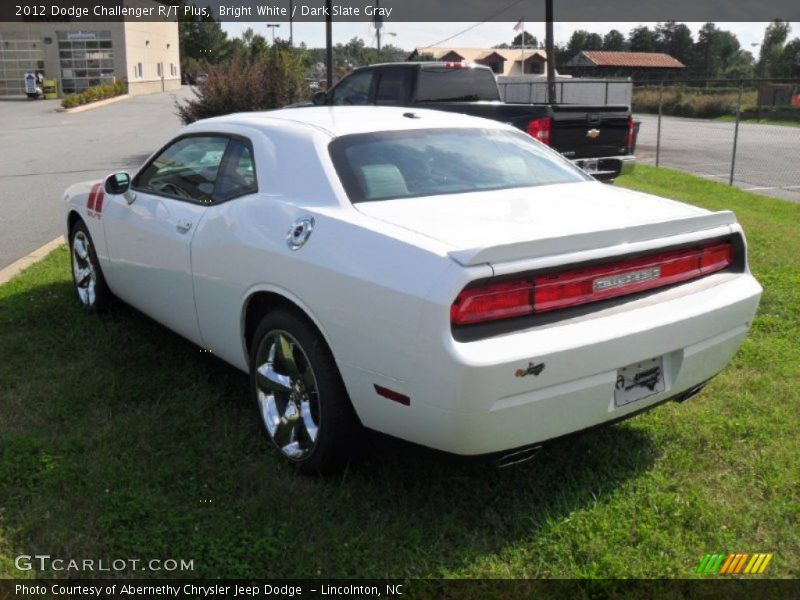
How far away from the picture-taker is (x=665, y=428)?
4.09m

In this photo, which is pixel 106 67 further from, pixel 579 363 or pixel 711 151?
pixel 579 363

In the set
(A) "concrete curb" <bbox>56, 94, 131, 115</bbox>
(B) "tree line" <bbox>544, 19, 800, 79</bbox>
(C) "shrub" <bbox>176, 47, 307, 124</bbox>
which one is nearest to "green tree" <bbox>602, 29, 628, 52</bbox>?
(B) "tree line" <bbox>544, 19, 800, 79</bbox>

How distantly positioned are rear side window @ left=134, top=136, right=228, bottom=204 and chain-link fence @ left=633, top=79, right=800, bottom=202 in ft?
38.0

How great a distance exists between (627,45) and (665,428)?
415ft

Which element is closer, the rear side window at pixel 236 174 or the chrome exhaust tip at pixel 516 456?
the chrome exhaust tip at pixel 516 456

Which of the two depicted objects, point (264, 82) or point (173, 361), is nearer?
point (173, 361)

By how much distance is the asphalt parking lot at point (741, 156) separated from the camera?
1593 cm

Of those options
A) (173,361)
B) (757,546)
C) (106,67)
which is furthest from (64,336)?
(106,67)

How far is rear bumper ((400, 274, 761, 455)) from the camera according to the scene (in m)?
2.86

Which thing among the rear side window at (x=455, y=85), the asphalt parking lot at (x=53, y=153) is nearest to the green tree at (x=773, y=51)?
the asphalt parking lot at (x=53, y=153)

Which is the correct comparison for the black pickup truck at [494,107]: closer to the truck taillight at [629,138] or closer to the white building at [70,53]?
the truck taillight at [629,138]

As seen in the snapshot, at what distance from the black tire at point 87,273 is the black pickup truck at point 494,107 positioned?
5.40m

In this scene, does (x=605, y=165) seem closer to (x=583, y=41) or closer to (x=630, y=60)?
(x=630, y=60)

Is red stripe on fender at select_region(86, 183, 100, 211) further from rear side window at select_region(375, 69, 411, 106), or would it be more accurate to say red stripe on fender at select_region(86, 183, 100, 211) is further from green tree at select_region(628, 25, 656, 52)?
green tree at select_region(628, 25, 656, 52)
